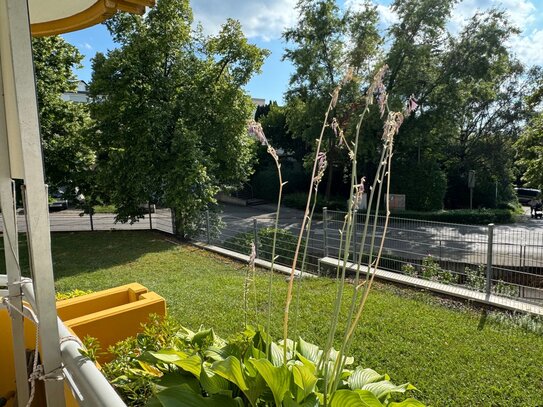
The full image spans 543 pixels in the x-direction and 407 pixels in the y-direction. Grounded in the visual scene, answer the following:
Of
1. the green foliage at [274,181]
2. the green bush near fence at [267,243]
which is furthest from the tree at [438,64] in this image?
the green bush near fence at [267,243]

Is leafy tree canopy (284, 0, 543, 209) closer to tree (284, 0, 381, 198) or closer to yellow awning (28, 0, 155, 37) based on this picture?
tree (284, 0, 381, 198)

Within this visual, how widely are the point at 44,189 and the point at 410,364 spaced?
3.28 m

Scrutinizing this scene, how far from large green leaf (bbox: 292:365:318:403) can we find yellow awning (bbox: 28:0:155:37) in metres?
1.59

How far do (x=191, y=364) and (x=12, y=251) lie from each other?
2.63 ft

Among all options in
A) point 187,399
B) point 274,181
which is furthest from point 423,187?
point 187,399

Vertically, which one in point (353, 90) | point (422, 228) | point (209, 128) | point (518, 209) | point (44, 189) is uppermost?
point (353, 90)

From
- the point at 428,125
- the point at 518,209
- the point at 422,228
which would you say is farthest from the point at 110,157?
the point at 518,209

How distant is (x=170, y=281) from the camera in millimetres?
6430

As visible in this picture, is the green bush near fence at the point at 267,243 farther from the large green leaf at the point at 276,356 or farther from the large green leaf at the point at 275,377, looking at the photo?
the large green leaf at the point at 275,377

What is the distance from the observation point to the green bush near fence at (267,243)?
8125 mm

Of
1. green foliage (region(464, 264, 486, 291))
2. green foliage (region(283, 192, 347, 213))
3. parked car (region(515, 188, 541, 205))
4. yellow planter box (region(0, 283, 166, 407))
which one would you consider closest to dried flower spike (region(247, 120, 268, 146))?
yellow planter box (region(0, 283, 166, 407))

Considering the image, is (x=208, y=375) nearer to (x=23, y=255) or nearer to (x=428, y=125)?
(x=23, y=255)

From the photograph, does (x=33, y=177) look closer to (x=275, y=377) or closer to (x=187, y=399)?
(x=187, y=399)

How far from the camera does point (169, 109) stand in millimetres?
11000
